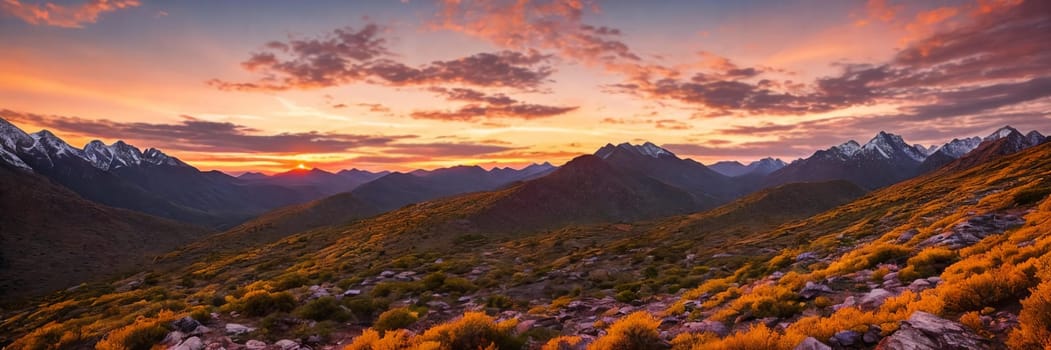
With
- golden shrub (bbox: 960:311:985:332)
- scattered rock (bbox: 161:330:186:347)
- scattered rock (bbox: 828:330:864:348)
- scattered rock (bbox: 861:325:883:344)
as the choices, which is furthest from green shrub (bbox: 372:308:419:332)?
golden shrub (bbox: 960:311:985:332)

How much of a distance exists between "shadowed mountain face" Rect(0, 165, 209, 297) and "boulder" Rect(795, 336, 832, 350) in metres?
156

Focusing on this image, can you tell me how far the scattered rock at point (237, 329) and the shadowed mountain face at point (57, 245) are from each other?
13567 cm

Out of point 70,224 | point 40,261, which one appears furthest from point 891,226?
point 70,224

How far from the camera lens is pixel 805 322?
12.5 m

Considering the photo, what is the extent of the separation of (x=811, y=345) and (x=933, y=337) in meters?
2.49

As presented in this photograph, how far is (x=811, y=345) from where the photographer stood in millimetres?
10273

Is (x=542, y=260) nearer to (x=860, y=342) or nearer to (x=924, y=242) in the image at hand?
(x=924, y=242)

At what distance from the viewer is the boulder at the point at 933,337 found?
9.41 metres

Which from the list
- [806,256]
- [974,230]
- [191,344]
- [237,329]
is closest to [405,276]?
[237,329]

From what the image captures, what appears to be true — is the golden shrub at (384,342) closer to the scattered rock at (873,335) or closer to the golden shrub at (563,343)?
the golden shrub at (563,343)

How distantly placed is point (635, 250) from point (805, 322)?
3998 centimetres

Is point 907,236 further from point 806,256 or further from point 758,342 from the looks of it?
point 758,342

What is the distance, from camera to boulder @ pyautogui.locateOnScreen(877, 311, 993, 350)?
9.41 metres

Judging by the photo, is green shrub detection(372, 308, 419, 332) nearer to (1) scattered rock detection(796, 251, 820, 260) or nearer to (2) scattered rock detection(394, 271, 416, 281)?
(2) scattered rock detection(394, 271, 416, 281)
